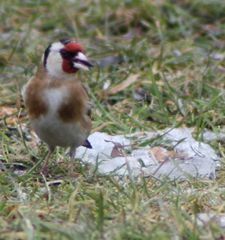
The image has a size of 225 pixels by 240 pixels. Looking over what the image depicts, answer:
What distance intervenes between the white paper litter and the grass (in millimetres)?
107

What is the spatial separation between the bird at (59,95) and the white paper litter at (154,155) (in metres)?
0.30

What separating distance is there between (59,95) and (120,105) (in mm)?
1568

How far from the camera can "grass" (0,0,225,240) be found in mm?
4434

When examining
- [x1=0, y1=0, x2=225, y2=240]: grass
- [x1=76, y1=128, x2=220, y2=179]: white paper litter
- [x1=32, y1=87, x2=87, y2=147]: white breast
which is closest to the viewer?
[x1=0, y1=0, x2=225, y2=240]: grass

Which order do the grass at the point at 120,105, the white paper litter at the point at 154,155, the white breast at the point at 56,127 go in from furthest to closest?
the white paper litter at the point at 154,155 < the white breast at the point at 56,127 < the grass at the point at 120,105

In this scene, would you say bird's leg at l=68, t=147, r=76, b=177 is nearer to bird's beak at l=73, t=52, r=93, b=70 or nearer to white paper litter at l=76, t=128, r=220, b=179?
white paper litter at l=76, t=128, r=220, b=179

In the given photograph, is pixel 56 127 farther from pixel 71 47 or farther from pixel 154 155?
pixel 154 155

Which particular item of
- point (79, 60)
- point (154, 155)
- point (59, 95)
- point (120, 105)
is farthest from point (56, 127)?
point (120, 105)

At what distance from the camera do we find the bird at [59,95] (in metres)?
5.16

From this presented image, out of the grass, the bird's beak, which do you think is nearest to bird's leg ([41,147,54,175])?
the grass

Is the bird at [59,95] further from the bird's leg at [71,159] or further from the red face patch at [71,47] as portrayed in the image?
the bird's leg at [71,159]

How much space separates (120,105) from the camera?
22.0 feet

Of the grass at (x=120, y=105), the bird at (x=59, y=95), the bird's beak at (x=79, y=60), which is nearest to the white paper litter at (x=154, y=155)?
the grass at (x=120, y=105)

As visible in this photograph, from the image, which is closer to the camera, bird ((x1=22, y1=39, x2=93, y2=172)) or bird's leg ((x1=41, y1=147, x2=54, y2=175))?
bird ((x1=22, y1=39, x2=93, y2=172))
